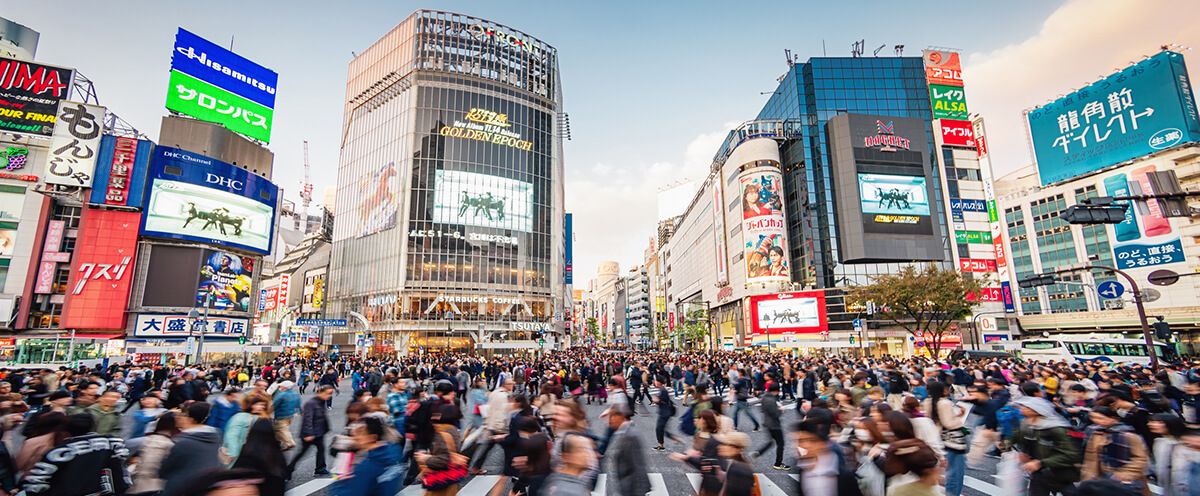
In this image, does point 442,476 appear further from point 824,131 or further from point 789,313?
point 824,131

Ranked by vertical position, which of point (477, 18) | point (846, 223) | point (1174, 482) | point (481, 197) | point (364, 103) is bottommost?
point (1174, 482)

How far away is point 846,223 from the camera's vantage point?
200 ft

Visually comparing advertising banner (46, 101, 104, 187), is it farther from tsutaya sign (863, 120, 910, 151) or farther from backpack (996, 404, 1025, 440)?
tsutaya sign (863, 120, 910, 151)

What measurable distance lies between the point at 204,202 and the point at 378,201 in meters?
22.0

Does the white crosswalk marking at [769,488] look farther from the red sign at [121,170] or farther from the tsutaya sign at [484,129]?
the tsutaya sign at [484,129]

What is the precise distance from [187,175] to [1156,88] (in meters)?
83.9

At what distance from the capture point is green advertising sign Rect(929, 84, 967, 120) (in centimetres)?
6781

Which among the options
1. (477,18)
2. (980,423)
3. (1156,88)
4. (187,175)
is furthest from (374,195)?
(1156,88)

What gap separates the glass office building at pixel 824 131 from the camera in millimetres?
63312

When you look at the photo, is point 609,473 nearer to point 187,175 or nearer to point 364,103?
point 187,175

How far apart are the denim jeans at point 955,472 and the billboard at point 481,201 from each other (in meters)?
63.0

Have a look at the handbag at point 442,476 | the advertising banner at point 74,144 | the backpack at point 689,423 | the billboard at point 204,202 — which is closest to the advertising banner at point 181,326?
the billboard at point 204,202

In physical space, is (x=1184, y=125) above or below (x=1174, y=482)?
above

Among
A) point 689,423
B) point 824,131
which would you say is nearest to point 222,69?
point 689,423
